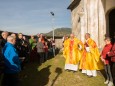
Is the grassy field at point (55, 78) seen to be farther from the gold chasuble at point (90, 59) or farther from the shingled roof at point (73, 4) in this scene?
the shingled roof at point (73, 4)

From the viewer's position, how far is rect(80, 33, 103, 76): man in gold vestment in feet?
41.3

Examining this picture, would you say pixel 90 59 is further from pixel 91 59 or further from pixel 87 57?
pixel 87 57

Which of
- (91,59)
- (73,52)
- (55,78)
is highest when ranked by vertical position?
(73,52)

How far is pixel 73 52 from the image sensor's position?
44.4 ft

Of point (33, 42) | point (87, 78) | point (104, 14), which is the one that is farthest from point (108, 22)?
point (87, 78)

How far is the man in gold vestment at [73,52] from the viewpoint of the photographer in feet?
44.3

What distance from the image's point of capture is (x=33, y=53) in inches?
697

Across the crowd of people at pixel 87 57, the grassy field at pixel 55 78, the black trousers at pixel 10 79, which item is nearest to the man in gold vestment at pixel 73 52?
the crowd of people at pixel 87 57

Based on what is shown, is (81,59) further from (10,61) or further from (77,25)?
(77,25)

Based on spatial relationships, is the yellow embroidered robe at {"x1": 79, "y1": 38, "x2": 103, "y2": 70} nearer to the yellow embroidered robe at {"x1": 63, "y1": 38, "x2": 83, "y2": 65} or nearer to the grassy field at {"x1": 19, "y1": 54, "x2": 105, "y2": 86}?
the grassy field at {"x1": 19, "y1": 54, "x2": 105, "y2": 86}

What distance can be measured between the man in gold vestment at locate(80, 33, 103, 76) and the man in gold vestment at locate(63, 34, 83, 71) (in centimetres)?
54

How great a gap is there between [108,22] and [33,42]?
4.62 meters

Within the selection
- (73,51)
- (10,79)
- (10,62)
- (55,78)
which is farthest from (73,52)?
(10,62)

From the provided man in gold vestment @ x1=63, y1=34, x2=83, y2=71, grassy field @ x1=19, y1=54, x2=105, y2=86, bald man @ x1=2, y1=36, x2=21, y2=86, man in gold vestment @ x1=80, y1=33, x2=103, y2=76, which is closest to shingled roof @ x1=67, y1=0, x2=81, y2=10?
man in gold vestment @ x1=63, y1=34, x2=83, y2=71
